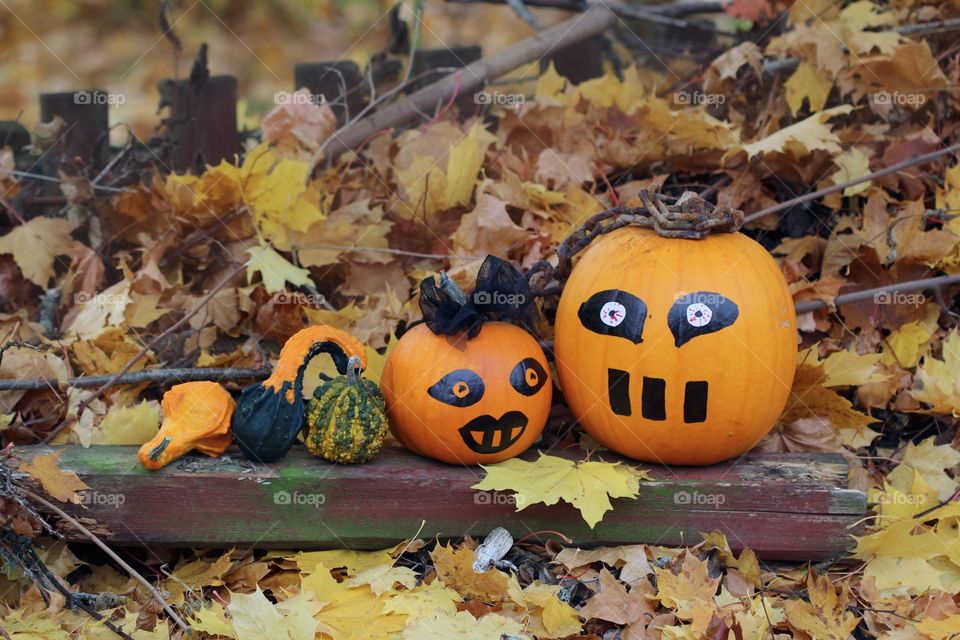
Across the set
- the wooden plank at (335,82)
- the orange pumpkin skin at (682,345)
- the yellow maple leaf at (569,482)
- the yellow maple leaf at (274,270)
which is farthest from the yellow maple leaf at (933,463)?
the wooden plank at (335,82)

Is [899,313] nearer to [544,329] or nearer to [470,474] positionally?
[544,329]

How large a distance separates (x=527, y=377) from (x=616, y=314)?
0.31 m

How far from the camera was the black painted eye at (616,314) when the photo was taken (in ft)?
8.89

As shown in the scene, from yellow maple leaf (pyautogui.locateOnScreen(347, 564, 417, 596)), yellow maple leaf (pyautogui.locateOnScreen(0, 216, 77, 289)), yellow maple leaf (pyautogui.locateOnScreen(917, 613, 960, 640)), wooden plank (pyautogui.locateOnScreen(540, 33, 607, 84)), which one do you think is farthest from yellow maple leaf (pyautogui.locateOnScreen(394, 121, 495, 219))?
yellow maple leaf (pyautogui.locateOnScreen(917, 613, 960, 640))

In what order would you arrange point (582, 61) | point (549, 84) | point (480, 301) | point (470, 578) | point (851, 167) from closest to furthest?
point (470, 578) < point (480, 301) < point (851, 167) < point (549, 84) < point (582, 61)

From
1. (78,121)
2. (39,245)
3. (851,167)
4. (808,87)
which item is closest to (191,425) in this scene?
(39,245)

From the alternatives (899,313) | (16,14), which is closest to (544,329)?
(899,313)

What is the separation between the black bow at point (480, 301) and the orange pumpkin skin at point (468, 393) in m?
0.04

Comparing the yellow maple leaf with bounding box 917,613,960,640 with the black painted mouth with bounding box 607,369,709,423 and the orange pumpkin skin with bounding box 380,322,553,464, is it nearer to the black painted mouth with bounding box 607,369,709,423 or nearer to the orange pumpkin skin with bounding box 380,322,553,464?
the black painted mouth with bounding box 607,369,709,423

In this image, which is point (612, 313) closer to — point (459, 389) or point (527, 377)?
point (527, 377)

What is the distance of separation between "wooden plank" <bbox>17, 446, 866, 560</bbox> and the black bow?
418 mm

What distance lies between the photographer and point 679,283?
2.71 m

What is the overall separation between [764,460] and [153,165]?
9.18 feet

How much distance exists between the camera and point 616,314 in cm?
274
